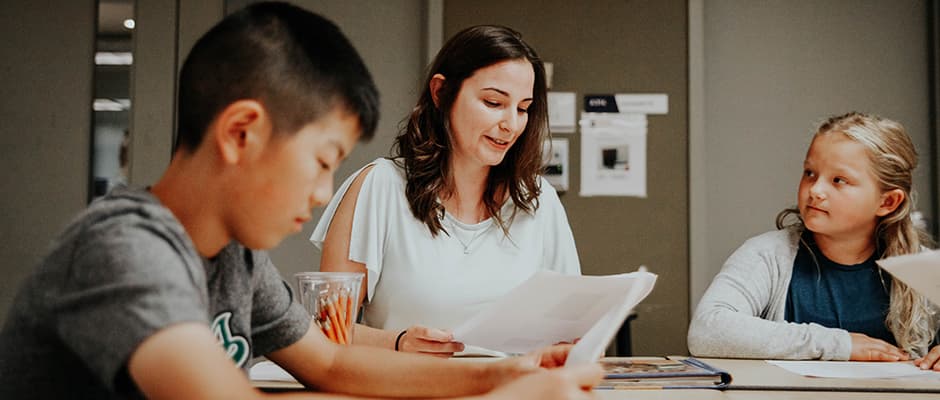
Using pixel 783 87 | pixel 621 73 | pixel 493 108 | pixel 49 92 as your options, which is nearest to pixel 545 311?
pixel 493 108

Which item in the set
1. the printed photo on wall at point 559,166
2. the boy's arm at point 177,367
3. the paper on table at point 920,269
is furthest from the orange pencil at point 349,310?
the printed photo on wall at point 559,166

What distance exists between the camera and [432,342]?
54.2 inches

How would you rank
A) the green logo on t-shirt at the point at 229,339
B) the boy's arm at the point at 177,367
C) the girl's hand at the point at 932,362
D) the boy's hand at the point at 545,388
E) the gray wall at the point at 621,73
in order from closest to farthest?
the boy's arm at the point at 177,367, the boy's hand at the point at 545,388, the green logo on t-shirt at the point at 229,339, the girl's hand at the point at 932,362, the gray wall at the point at 621,73

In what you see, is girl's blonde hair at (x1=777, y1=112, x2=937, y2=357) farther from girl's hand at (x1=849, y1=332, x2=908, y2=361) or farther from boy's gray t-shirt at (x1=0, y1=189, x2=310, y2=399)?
boy's gray t-shirt at (x1=0, y1=189, x2=310, y2=399)

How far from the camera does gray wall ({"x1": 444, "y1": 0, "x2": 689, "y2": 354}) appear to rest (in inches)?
119

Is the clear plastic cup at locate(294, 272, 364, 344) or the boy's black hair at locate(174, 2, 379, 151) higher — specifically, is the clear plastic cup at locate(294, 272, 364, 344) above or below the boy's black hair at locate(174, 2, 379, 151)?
below

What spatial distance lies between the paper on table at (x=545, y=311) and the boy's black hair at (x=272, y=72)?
51 centimetres

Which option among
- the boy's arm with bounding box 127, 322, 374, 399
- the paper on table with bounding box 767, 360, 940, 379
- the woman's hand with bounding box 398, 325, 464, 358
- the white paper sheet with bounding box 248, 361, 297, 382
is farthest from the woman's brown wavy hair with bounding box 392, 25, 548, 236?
the boy's arm with bounding box 127, 322, 374, 399

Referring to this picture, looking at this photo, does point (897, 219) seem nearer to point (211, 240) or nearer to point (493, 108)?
point (493, 108)

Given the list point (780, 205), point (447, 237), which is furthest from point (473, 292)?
point (780, 205)

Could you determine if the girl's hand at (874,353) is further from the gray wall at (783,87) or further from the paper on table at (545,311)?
the gray wall at (783,87)

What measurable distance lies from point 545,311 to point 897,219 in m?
1.05

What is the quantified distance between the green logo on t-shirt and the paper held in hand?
0.44 m

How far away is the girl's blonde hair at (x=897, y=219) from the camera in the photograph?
5.75ft
